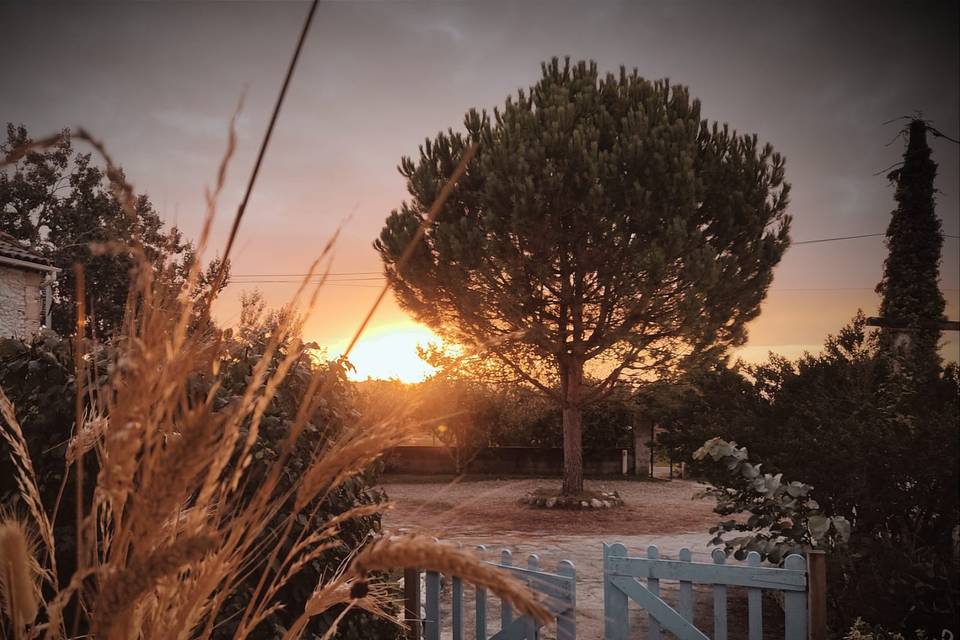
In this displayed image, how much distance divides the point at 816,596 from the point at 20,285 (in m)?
13.7

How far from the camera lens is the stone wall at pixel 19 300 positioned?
38.9 ft

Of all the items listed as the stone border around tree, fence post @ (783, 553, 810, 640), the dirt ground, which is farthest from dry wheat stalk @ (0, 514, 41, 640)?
the stone border around tree

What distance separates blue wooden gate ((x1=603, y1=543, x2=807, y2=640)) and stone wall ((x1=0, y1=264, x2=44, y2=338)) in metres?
11.9

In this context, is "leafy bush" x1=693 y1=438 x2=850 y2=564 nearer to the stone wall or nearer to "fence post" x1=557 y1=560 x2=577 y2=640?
"fence post" x1=557 y1=560 x2=577 y2=640

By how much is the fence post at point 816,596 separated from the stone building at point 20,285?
41.7 ft

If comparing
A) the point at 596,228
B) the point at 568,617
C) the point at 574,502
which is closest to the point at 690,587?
the point at 568,617

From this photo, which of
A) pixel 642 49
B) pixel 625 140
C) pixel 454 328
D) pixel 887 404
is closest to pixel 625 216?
pixel 625 140

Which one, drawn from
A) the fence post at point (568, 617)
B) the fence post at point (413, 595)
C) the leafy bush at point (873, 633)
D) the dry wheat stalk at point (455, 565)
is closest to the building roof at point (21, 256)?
the fence post at point (413, 595)

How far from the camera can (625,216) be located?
40.2ft

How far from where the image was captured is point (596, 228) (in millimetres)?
12219

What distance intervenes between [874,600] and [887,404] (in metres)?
1.65

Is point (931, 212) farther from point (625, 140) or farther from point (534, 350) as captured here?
point (534, 350)

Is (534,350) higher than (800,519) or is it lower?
higher

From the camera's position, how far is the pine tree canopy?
469 inches
